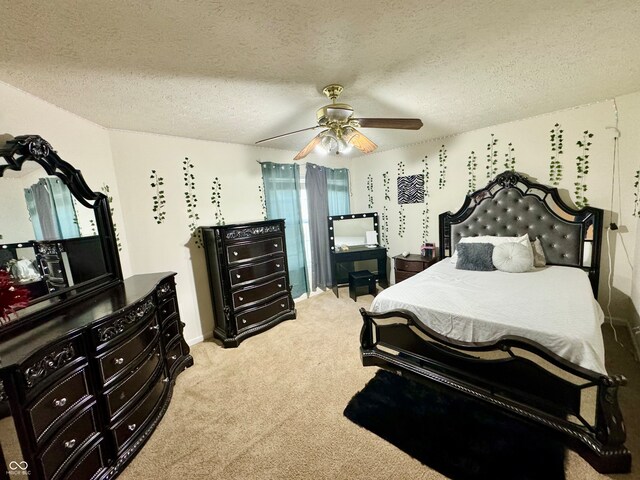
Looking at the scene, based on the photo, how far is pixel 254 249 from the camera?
3.06 m

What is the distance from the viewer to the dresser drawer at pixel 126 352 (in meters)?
1.53

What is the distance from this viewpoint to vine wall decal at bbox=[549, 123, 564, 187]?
9.24 ft

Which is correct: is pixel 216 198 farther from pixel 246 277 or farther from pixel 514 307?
pixel 514 307

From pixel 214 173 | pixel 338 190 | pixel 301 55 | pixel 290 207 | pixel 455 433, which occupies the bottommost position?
pixel 455 433

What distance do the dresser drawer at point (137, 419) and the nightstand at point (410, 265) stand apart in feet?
10.2

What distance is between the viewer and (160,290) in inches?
87.7

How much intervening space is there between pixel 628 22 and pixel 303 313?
11.8 feet

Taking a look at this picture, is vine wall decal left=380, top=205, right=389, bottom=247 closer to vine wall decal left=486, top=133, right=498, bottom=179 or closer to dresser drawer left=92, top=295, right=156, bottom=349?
vine wall decal left=486, top=133, right=498, bottom=179

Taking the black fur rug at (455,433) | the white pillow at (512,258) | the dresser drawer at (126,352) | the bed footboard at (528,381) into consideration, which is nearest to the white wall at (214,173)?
the white pillow at (512,258)

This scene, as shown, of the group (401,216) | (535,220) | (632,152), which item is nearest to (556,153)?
(632,152)

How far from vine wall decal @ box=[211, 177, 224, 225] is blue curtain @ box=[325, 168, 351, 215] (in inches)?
71.2

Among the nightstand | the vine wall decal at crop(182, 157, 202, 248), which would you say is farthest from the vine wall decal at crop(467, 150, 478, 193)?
the vine wall decal at crop(182, 157, 202, 248)

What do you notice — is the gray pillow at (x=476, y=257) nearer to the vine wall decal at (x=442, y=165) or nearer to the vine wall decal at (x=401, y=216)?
the vine wall decal at (x=442, y=165)

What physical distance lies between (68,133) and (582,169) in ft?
15.5
